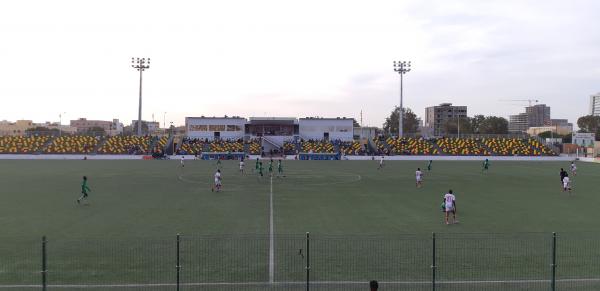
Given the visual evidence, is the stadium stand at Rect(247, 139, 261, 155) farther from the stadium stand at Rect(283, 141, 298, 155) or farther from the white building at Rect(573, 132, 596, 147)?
the white building at Rect(573, 132, 596, 147)

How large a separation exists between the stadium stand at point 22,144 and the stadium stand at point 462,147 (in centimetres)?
7003

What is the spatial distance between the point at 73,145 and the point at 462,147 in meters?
68.4

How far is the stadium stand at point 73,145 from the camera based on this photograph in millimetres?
81831

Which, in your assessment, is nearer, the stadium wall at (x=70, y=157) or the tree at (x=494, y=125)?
the stadium wall at (x=70, y=157)

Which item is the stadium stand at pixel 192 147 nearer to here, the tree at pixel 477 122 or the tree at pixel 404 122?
the tree at pixel 404 122

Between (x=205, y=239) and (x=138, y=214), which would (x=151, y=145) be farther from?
(x=205, y=239)

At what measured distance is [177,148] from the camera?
87688 mm

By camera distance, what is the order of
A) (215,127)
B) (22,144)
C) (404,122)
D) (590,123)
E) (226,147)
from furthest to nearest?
(404,122) < (590,123) < (215,127) < (226,147) < (22,144)

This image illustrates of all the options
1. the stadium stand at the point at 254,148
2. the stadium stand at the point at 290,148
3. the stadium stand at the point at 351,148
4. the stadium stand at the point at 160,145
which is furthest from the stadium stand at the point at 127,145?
the stadium stand at the point at 351,148

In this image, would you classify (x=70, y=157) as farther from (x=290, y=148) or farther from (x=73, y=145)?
(x=290, y=148)

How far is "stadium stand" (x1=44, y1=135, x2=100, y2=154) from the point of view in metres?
81.8

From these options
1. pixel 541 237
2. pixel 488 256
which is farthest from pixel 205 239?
pixel 541 237

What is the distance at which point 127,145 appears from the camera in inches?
3401

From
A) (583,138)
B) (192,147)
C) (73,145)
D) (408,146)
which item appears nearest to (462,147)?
(408,146)
